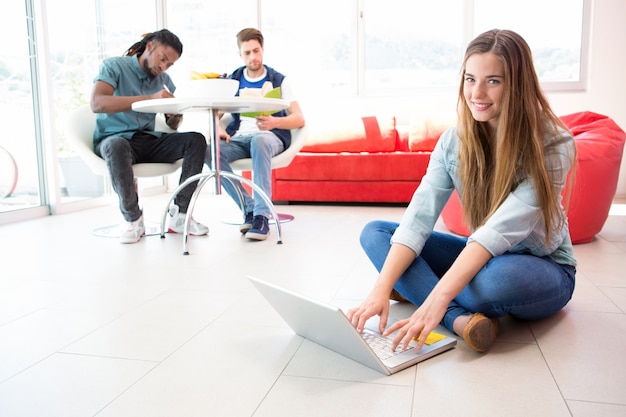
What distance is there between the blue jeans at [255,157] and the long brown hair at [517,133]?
1.67 m

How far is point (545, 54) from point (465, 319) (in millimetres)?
4130

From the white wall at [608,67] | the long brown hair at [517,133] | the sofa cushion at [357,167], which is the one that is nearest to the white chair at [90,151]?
the sofa cushion at [357,167]

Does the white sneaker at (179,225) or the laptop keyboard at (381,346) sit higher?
the laptop keyboard at (381,346)

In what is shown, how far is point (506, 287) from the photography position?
1.33 m

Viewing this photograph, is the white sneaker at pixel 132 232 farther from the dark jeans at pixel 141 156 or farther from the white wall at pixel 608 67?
the white wall at pixel 608 67

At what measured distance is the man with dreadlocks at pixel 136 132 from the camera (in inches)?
109

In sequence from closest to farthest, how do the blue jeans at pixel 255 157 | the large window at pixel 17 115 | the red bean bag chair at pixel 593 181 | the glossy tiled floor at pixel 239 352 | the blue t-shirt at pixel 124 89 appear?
the glossy tiled floor at pixel 239 352, the red bean bag chair at pixel 593 181, the blue t-shirt at pixel 124 89, the blue jeans at pixel 255 157, the large window at pixel 17 115

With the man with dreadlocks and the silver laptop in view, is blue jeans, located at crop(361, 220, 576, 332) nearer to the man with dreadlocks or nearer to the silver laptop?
the silver laptop

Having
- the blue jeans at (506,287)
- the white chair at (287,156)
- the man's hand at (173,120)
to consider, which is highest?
the man's hand at (173,120)

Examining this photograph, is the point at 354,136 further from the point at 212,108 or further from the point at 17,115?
the point at 17,115

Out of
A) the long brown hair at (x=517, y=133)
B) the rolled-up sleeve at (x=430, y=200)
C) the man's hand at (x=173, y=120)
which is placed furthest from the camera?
the man's hand at (x=173, y=120)

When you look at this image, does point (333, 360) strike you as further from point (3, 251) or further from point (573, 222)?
point (3, 251)

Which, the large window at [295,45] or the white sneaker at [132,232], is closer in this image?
the white sneaker at [132,232]

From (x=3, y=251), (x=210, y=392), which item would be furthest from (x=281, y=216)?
(x=210, y=392)
